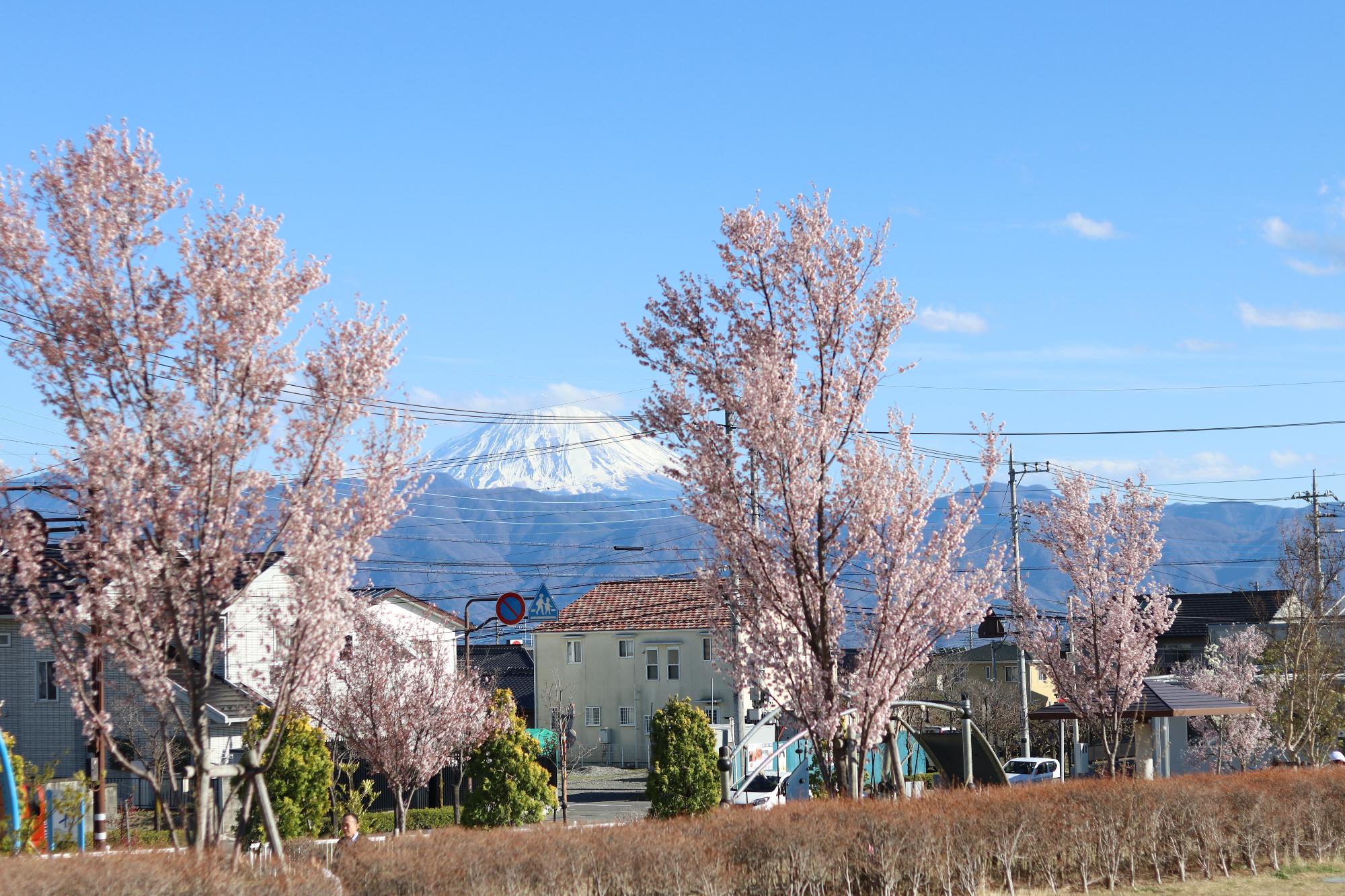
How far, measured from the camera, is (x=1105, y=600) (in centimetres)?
2547

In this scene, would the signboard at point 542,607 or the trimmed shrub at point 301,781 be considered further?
the signboard at point 542,607

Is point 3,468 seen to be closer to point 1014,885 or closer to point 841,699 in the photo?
point 841,699

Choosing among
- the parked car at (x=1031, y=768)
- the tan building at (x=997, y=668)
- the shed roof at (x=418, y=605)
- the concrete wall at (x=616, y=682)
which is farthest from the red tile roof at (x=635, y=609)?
the parked car at (x=1031, y=768)

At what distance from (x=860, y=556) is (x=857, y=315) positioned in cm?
279

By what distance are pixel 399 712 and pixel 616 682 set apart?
38070mm

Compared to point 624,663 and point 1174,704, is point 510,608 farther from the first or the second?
point 624,663

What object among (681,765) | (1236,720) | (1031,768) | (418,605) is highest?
(418,605)

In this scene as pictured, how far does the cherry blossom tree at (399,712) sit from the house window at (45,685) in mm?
11268

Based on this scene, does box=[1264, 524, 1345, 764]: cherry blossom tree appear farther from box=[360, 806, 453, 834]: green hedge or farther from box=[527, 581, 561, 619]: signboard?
box=[527, 581, 561, 619]: signboard

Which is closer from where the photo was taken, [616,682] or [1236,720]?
[1236,720]

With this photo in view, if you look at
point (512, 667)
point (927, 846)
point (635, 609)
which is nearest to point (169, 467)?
point (927, 846)

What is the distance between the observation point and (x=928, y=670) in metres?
59.4

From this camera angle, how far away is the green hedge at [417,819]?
110ft

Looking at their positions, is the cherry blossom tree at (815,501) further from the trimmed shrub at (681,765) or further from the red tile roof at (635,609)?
the red tile roof at (635,609)
